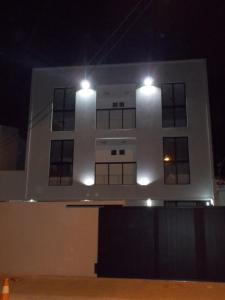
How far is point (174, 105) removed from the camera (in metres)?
15.9

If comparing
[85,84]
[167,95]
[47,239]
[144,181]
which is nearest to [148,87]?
[167,95]

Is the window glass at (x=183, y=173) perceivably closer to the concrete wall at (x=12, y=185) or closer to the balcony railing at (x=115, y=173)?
the balcony railing at (x=115, y=173)

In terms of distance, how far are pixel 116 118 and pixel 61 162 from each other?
368 cm

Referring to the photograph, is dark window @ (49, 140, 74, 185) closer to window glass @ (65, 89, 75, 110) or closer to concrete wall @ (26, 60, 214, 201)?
concrete wall @ (26, 60, 214, 201)

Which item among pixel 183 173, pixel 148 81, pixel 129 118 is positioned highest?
pixel 148 81

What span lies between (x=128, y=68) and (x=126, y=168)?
5.12 m

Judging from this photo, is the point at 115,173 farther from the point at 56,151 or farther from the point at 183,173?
the point at 183,173

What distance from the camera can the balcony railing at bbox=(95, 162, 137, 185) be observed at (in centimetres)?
1598

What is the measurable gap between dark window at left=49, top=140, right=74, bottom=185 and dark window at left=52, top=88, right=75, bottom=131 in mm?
866

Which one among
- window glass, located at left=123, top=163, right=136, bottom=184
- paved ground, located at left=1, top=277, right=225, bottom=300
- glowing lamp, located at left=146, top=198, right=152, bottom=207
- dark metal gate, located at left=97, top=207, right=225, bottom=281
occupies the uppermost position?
window glass, located at left=123, top=163, right=136, bottom=184

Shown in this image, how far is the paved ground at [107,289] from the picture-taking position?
6.76 metres

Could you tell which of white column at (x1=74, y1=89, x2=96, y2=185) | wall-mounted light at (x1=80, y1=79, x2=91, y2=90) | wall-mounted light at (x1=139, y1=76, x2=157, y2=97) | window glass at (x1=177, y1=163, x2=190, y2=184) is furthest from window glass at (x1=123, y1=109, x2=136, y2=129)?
window glass at (x1=177, y1=163, x2=190, y2=184)

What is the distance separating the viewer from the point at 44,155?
1584cm

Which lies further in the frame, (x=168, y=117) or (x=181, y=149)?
(x=168, y=117)
